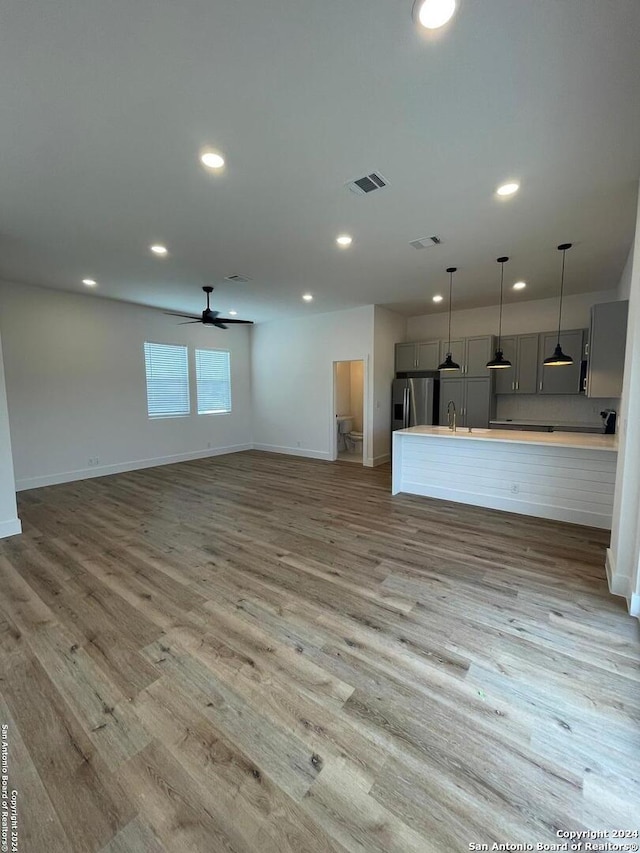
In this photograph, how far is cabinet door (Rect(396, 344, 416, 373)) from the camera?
23.8 feet

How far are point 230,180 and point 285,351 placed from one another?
17.8 ft

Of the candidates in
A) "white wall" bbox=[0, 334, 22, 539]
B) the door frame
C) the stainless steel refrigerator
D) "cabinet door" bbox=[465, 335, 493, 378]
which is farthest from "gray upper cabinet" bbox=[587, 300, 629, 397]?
"white wall" bbox=[0, 334, 22, 539]

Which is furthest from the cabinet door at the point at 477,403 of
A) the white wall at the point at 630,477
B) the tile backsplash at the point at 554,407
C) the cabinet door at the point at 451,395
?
the white wall at the point at 630,477

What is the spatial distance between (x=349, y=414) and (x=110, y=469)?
18.4 feet

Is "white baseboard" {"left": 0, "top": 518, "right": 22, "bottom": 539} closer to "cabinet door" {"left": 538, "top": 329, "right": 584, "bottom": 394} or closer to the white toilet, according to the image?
the white toilet

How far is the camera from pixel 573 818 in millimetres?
1209

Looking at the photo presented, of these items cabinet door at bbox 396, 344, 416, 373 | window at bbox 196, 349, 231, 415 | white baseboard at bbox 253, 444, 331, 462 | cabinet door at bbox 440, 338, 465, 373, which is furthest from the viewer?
window at bbox 196, 349, 231, 415

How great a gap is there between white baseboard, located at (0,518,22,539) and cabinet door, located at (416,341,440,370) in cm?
684

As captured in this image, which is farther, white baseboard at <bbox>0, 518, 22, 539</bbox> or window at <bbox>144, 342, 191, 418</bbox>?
window at <bbox>144, 342, 191, 418</bbox>

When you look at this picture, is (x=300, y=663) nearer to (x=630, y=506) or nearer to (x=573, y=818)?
(x=573, y=818)

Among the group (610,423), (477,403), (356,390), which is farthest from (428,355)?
(610,423)

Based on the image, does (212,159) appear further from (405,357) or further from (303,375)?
(405,357)

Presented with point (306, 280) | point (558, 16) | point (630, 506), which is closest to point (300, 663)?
point (630, 506)

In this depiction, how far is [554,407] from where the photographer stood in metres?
6.32
